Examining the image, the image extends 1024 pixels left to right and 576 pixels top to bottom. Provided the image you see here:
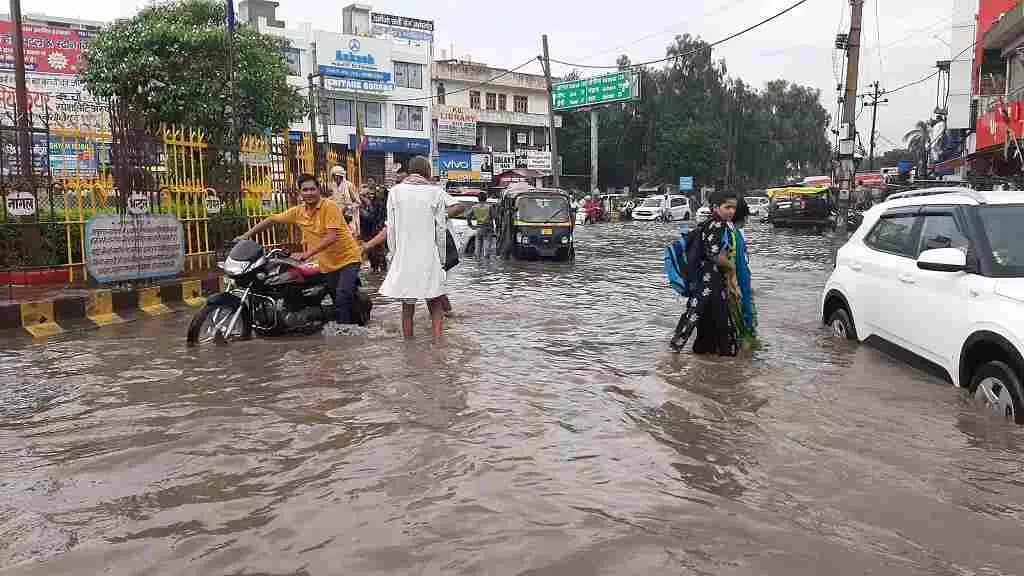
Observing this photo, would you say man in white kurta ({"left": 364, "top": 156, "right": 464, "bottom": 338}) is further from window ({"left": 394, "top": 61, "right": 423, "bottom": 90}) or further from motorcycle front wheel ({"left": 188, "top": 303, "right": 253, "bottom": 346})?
window ({"left": 394, "top": 61, "right": 423, "bottom": 90})

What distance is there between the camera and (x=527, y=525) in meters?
3.33

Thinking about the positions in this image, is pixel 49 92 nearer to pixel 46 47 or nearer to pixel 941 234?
pixel 46 47

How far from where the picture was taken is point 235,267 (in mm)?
6977

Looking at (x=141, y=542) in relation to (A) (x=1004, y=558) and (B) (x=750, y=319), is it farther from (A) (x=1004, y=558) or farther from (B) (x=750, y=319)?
(B) (x=750, y=319)

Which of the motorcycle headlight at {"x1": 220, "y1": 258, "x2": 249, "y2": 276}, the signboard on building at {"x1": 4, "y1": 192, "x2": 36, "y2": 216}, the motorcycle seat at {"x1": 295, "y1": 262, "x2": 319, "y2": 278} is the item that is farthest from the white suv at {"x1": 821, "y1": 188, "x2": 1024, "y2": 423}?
the signboard on building at {"x1": 4, "y1": 192, "x2": 36, "y2": 216}

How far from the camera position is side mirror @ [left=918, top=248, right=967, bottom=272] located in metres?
4.95

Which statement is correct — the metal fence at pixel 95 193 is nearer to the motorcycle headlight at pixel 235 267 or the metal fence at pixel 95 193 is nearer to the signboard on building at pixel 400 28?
the motorcycle headlight at pixel 235 267

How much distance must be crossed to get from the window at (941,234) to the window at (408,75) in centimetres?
4094

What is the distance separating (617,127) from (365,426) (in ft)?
174

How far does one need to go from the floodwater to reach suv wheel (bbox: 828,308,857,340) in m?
0.26

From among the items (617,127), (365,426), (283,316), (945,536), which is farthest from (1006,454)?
(617,127)

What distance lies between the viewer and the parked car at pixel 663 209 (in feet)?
136

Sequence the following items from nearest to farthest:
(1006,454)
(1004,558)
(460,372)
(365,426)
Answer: (1004,558) → (1006,454) → (365,426) → (460,372)

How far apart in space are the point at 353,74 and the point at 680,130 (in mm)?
23911
